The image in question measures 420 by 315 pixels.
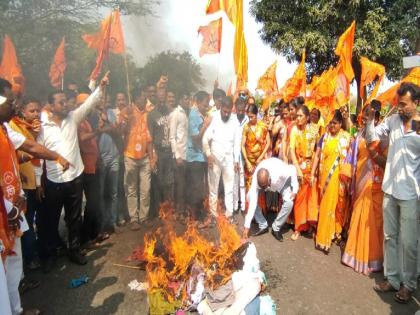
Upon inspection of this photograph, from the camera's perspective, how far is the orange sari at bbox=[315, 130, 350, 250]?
5.10 m

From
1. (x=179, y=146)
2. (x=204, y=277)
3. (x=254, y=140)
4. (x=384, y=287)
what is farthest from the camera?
(x=254, y=140)

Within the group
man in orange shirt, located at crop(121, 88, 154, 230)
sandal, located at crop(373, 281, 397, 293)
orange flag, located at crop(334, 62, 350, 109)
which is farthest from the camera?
orange flag, located at crop(334, 62, 350, 109)

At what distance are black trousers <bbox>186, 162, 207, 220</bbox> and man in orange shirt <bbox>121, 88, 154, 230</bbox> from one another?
32.1 inches

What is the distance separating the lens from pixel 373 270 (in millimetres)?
4492

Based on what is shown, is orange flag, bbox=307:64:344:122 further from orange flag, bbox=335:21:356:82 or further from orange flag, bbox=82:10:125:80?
orange flag, bbox=82:10:125:80

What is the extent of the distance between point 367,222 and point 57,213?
413cm

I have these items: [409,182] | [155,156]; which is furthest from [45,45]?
[409,182]

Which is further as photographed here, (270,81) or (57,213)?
(270,81)

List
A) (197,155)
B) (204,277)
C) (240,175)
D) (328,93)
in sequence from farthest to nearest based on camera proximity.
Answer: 1. (328,93)
2. (240,175)
3. (197,155)
4. (204,277)

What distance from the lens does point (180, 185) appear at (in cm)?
604

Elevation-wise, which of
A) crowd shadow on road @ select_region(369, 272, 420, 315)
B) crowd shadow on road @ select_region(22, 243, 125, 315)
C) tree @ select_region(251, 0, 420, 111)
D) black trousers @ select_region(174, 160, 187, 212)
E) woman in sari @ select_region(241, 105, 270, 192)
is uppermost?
tree @ select_region(251, 0, 420, 111)

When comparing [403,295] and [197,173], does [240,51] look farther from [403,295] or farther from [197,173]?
[403,295]

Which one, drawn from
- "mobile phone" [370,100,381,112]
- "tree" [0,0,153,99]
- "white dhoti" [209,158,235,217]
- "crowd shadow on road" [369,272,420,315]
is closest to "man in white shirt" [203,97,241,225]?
"white dhoti" [209,158,235,217]

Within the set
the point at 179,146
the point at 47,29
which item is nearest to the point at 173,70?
the point at 179,146
